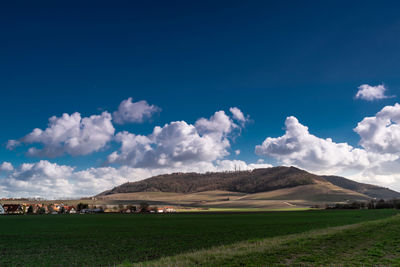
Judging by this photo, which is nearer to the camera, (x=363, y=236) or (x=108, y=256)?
(x=108, y=256)

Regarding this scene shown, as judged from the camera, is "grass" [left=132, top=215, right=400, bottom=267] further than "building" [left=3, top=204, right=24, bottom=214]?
No

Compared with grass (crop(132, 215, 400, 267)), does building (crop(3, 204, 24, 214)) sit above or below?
below

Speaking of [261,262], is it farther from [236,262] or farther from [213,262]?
[213,262]

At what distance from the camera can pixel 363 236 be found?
31.5 meters

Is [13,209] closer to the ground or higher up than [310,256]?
closer to the ground

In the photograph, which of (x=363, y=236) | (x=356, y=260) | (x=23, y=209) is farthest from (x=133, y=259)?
(x=23, y=209)

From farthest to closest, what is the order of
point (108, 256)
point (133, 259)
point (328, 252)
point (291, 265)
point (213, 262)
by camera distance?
point (108, 256) < point (133, 259) < point (328, 252) < point (213, 262) < point (291, 265)

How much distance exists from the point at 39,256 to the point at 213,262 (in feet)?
61.0

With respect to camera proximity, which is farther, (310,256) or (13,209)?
(13,209)

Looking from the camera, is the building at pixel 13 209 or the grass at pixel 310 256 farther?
the building at pixel 13 209

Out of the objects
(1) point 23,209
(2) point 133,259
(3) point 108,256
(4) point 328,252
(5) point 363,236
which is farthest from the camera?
(1) point 23,209

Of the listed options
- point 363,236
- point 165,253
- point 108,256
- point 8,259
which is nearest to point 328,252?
point 363,236

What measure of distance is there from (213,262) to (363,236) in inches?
730

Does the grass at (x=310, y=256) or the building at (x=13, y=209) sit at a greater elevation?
the grass at (x=310, y=256)
